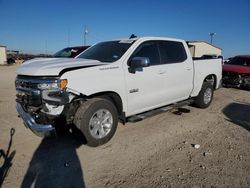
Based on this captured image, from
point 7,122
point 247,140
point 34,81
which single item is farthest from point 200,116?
point 7,122

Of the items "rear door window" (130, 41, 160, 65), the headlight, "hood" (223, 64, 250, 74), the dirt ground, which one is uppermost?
"rear door window" (130, 41, 160, 65)

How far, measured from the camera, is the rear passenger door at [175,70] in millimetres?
5200

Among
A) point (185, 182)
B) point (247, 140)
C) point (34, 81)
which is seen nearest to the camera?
point (185, 182)

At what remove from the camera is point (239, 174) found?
3303 millimetres

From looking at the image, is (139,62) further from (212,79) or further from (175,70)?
(212,79)

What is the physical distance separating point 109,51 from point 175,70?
1.70 meters

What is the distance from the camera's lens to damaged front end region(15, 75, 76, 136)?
3.46 m

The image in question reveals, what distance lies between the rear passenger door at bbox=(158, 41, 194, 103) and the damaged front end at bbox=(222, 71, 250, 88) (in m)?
6.06

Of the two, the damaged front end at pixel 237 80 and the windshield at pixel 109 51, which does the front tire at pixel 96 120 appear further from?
the damaged front end at pixel 237 80

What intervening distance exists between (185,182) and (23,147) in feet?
9.50

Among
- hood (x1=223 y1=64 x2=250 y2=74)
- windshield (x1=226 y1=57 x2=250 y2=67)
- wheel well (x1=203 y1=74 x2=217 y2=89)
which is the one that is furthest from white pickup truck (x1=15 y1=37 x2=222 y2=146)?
windshield (x1=226 y1=57 x2=250 y2=67)

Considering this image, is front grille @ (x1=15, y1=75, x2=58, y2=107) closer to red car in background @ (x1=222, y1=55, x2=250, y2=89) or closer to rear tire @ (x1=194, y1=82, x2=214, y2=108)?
rear tire @ (x1=194, y1=82, x2=214, y2=108)

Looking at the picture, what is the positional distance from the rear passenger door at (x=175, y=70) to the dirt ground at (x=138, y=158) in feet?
2.64

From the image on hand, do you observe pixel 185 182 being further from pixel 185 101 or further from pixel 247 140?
pixel 185 101
